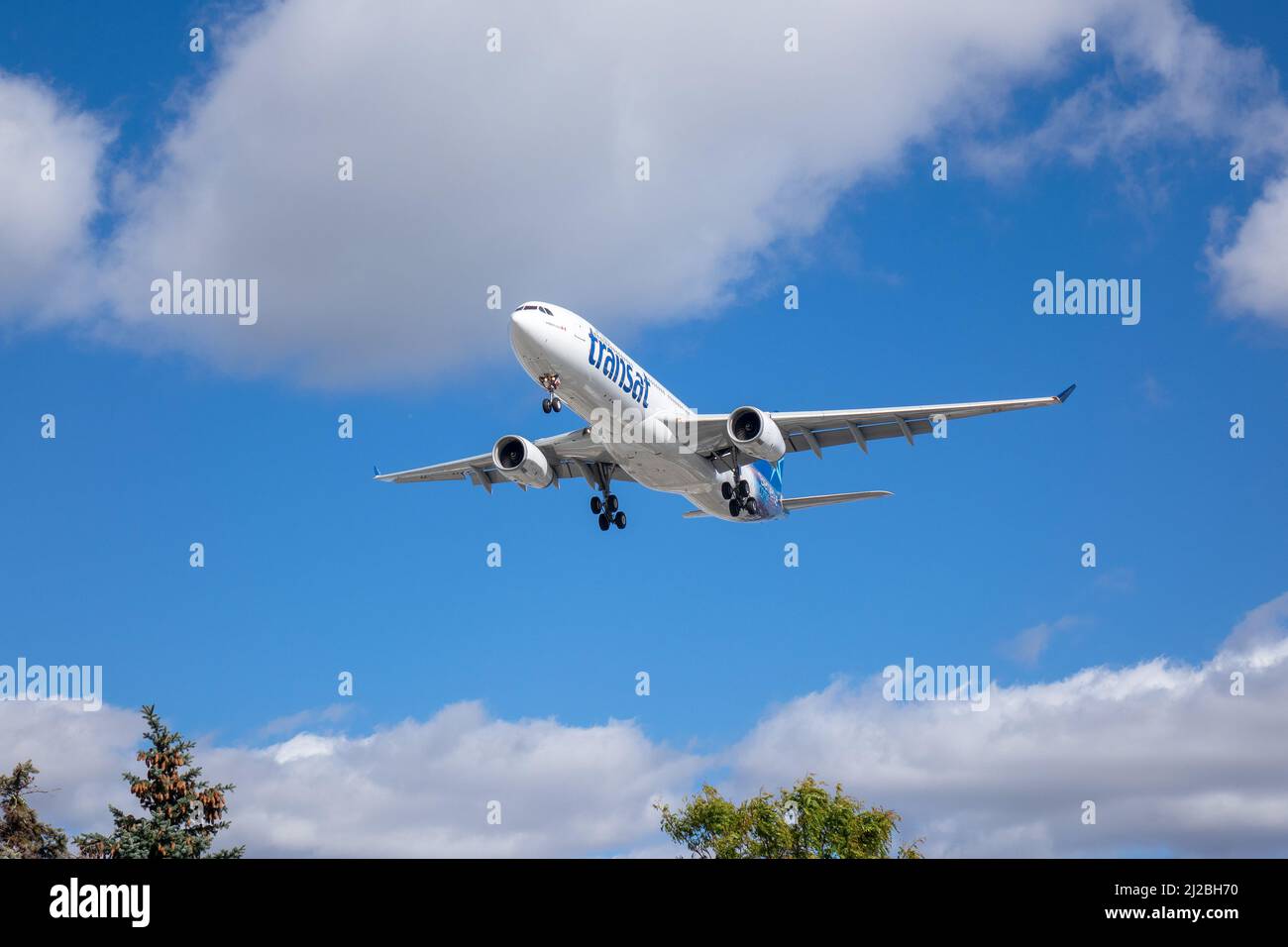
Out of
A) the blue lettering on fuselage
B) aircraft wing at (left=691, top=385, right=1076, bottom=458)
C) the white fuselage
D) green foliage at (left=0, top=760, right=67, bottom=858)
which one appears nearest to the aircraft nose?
the white fuselage

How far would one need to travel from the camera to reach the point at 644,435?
147ft

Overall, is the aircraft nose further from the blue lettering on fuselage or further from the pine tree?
the pine tree

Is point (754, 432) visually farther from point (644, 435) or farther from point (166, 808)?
point (166, 808)

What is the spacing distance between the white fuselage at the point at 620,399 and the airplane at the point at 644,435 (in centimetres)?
4

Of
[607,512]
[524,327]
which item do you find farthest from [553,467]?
[524,327]

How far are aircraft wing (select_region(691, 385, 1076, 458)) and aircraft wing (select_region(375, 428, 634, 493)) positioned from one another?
13.9 ft

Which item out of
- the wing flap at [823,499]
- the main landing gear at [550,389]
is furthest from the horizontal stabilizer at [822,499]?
the main landing gear at [550,389]

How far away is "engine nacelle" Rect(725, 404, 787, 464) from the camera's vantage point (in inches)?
1777

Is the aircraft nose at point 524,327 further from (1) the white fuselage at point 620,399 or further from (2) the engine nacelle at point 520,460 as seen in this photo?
(2) the engine nacelle at point 520,460

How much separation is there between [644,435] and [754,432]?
12.4 ft

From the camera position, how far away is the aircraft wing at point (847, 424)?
44500 mm
